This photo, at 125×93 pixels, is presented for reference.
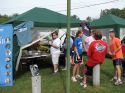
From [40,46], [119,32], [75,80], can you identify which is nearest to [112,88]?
[75,80]

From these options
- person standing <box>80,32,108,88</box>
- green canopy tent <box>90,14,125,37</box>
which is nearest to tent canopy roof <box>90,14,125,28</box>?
green canopy tent <box>90,14,125,37</box>

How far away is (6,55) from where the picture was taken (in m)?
9.68

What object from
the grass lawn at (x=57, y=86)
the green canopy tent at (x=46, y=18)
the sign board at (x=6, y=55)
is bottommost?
the grass lawn at (x=57, y=86)

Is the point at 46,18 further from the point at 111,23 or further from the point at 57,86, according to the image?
the point at 57,86

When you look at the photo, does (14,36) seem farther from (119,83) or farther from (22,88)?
(119,83)

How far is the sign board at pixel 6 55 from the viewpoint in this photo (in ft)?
Answer: 31.4

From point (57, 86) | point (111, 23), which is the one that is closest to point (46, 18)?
point (111, 23)

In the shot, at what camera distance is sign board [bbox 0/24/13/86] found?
957 centimetres

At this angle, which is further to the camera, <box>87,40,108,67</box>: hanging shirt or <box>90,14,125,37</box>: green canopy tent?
<box>90,14,125,37</box>: green canopy tent

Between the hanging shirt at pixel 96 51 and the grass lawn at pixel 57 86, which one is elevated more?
the hanging shirt at pixel 96 51

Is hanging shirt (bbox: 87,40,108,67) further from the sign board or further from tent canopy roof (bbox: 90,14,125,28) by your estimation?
tent canopy roof (bbox: 90,14,125,28)

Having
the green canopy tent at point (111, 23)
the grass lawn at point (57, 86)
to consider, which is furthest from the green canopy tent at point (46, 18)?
the grass lawn at point (57, 86)

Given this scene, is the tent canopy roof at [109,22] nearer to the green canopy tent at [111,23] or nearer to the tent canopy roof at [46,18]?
the green canopy tent at [111,23]

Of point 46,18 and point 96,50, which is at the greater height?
point 46,18
